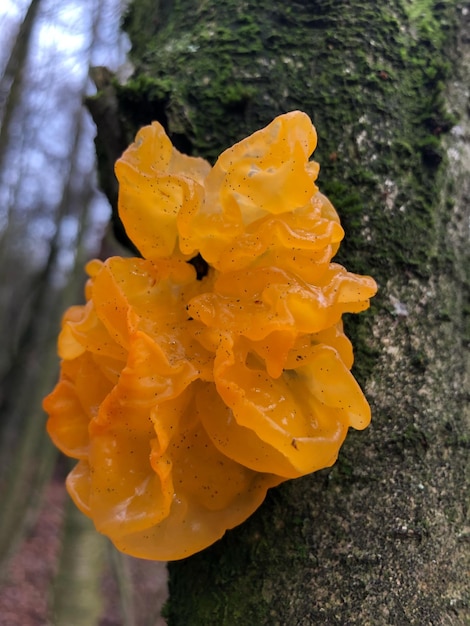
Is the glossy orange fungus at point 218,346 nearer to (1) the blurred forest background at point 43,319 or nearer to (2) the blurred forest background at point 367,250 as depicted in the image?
(2) the blurred forest background at point 367,250

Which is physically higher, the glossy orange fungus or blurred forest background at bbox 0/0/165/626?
the glossy orange fungus

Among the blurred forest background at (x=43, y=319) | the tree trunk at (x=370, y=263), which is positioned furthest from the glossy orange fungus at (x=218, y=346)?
the blurred forest background at (x=43, y=319)

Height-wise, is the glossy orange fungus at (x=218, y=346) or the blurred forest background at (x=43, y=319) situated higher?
the glossy orange fungus at (x=218, y=346)

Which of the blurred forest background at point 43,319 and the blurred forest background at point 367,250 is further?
the blurred forest background at point 43,319

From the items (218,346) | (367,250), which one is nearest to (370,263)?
(367,250)

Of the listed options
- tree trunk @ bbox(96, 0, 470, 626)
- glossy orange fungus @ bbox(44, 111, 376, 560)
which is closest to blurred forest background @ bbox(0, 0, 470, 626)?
tree trunk @ bbox(96, 0, 470, 626)

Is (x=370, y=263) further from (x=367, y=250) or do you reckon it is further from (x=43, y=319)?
(x=43, y=319)

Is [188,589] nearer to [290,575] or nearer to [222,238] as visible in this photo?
[290,575]

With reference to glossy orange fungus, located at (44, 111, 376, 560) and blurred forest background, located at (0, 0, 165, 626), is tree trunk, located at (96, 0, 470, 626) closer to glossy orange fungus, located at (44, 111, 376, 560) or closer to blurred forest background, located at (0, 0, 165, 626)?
glossy orange fungus, located at (44, 111, 376, 560)
